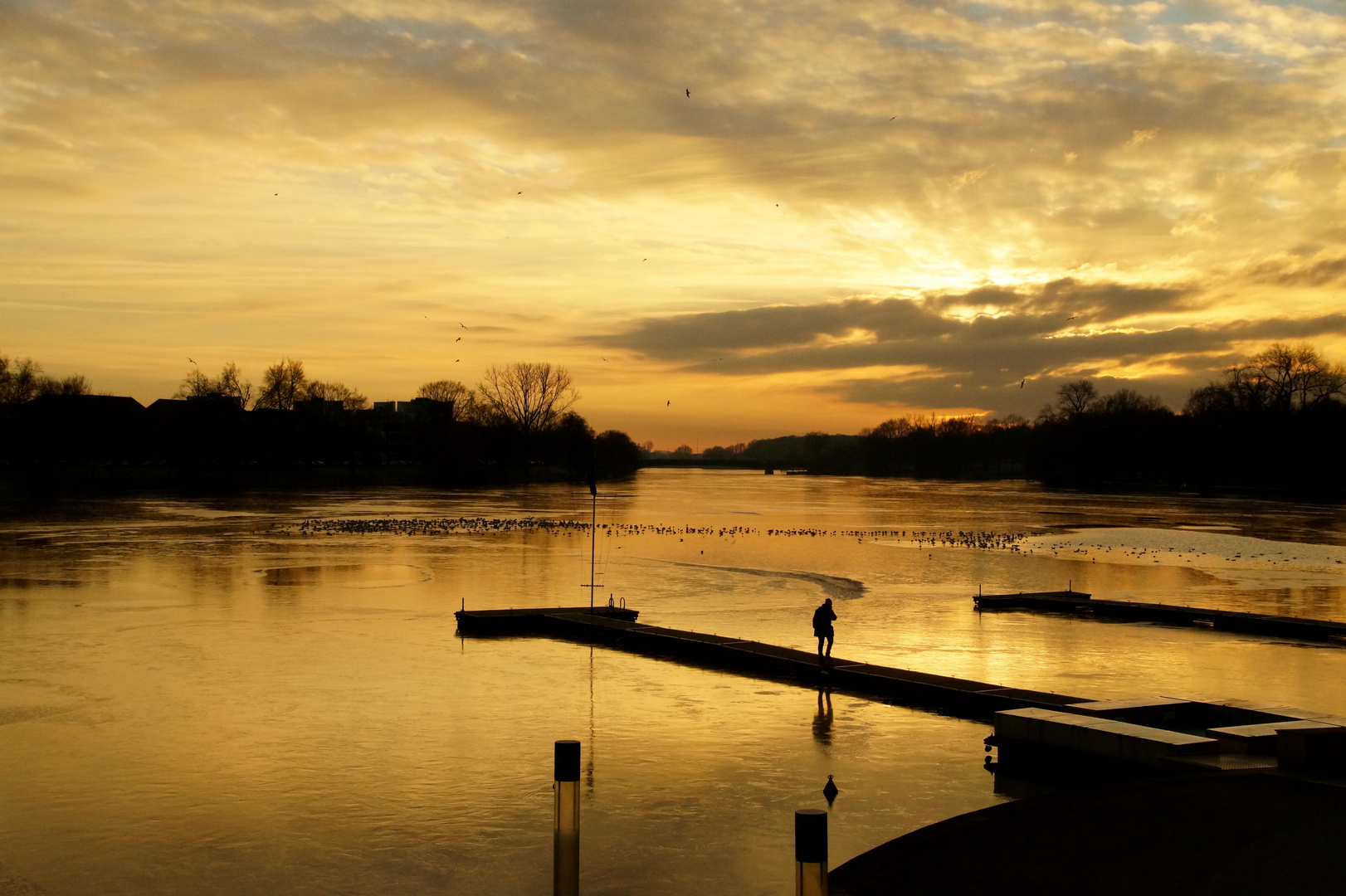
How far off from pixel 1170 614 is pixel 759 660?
14887mm

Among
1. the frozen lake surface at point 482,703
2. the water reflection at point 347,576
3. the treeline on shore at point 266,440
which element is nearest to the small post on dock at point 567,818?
the frozen lake surface at point 482,703

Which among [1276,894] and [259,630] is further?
[259,630]

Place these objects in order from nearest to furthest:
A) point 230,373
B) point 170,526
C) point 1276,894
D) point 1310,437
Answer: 1. point 1276,894
2. point 170,526
3. point 1310,437
4. point 230,373

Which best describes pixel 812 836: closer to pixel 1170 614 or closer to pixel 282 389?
pixel 1170 614

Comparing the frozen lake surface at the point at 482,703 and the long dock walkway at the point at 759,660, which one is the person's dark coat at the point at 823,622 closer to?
the long dock walkway at the point at 759,660

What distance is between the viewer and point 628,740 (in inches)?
650

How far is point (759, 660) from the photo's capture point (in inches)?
879

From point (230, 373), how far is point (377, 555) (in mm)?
114889

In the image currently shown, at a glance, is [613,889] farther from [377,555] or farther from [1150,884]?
[377,555]

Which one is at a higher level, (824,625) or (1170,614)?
(824,625)

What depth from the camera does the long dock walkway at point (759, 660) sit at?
59.8ft

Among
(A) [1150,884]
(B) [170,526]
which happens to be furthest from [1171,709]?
(B) [170,526]

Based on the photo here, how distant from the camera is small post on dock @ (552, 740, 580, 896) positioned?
294 inches

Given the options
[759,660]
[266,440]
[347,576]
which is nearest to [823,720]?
[759,660]
